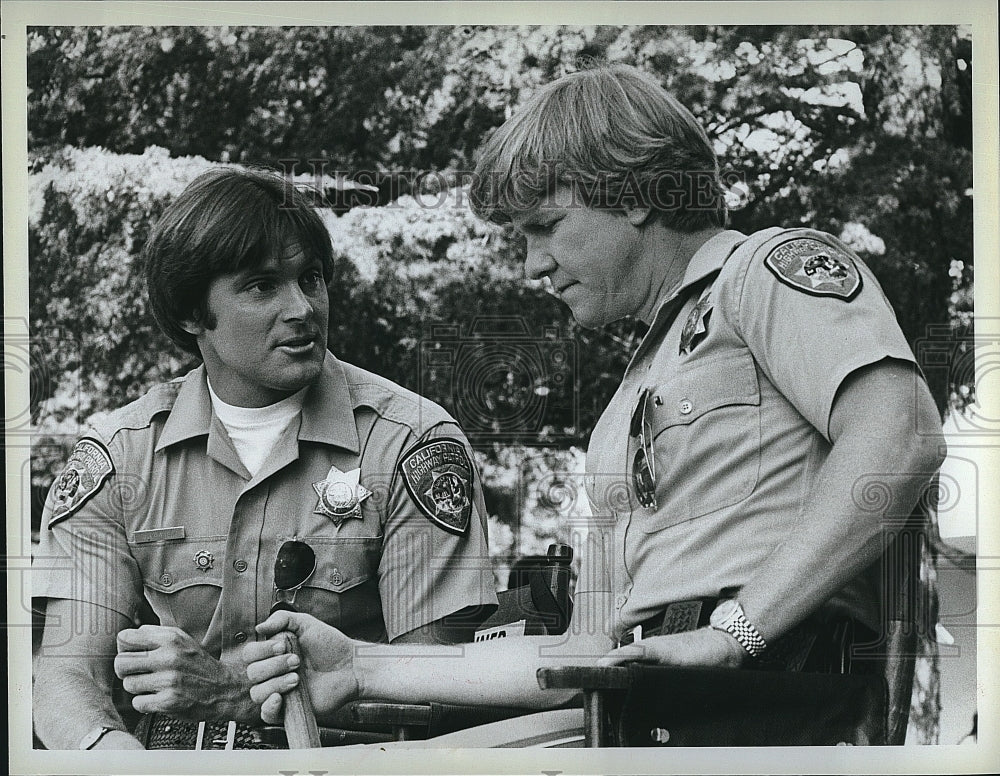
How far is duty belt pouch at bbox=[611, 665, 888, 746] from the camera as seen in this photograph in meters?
4.47

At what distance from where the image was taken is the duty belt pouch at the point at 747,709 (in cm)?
447

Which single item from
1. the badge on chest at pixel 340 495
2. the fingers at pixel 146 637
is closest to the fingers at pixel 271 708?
the fingers at pixel 146 637

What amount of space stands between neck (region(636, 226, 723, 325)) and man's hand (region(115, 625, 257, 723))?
1.82m

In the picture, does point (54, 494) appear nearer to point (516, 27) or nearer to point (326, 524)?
point (326, 524)

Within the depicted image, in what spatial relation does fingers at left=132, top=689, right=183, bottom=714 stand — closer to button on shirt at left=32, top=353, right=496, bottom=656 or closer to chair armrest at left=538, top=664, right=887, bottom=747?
button on shirt at left=32, top=353, right=496, bottom=656

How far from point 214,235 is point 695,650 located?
2050 mm

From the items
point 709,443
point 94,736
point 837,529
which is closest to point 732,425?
point 709,443

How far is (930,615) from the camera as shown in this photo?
5047 mm

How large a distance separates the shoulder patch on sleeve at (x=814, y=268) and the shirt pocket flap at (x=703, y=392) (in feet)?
0.97

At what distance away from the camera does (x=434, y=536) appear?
5008 millimetres

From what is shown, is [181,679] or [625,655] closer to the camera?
[625,655]

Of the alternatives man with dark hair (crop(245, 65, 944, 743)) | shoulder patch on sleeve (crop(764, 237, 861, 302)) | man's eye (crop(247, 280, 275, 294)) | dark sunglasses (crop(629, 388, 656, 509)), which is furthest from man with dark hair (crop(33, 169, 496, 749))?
shoulder patch on sleeve (crop(764, 237, 861, 302))

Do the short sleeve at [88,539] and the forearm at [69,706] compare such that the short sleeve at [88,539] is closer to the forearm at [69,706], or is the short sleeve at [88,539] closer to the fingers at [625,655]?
the forearm at [69,706]

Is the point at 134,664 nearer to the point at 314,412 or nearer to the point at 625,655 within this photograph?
the point at 314,412
